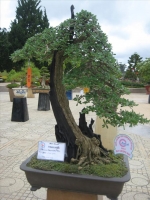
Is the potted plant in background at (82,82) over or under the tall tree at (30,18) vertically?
under

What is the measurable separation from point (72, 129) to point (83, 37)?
26.1 inches

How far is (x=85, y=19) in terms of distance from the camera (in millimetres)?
1427

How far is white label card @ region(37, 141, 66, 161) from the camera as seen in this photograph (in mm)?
1533

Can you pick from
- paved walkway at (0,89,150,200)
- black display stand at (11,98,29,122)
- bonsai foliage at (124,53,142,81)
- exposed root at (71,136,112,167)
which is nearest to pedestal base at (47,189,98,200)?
exposed root at (71,136,112,167)

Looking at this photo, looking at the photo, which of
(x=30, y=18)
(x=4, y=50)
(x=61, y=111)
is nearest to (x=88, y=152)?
(x=61, y=111)

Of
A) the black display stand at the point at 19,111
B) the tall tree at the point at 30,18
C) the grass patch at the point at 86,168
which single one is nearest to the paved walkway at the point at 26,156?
the black display stand at the point at 19,111

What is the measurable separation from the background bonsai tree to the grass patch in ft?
0.27

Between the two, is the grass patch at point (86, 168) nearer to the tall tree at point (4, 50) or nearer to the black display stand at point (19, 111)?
the black display stand at point (19, 111)

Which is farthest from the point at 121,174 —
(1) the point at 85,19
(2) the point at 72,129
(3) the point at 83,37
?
(1) the point at 85,19

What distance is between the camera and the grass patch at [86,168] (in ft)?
4.74

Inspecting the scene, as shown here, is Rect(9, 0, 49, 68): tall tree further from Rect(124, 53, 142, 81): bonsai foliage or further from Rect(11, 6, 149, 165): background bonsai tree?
Rect(11, 6, 149, 165): background bonsai tree

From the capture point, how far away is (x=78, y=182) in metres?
1.42

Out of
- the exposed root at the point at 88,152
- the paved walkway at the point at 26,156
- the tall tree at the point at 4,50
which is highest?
the tall tree at the point at 4,50

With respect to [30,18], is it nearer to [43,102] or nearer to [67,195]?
[43,102]
